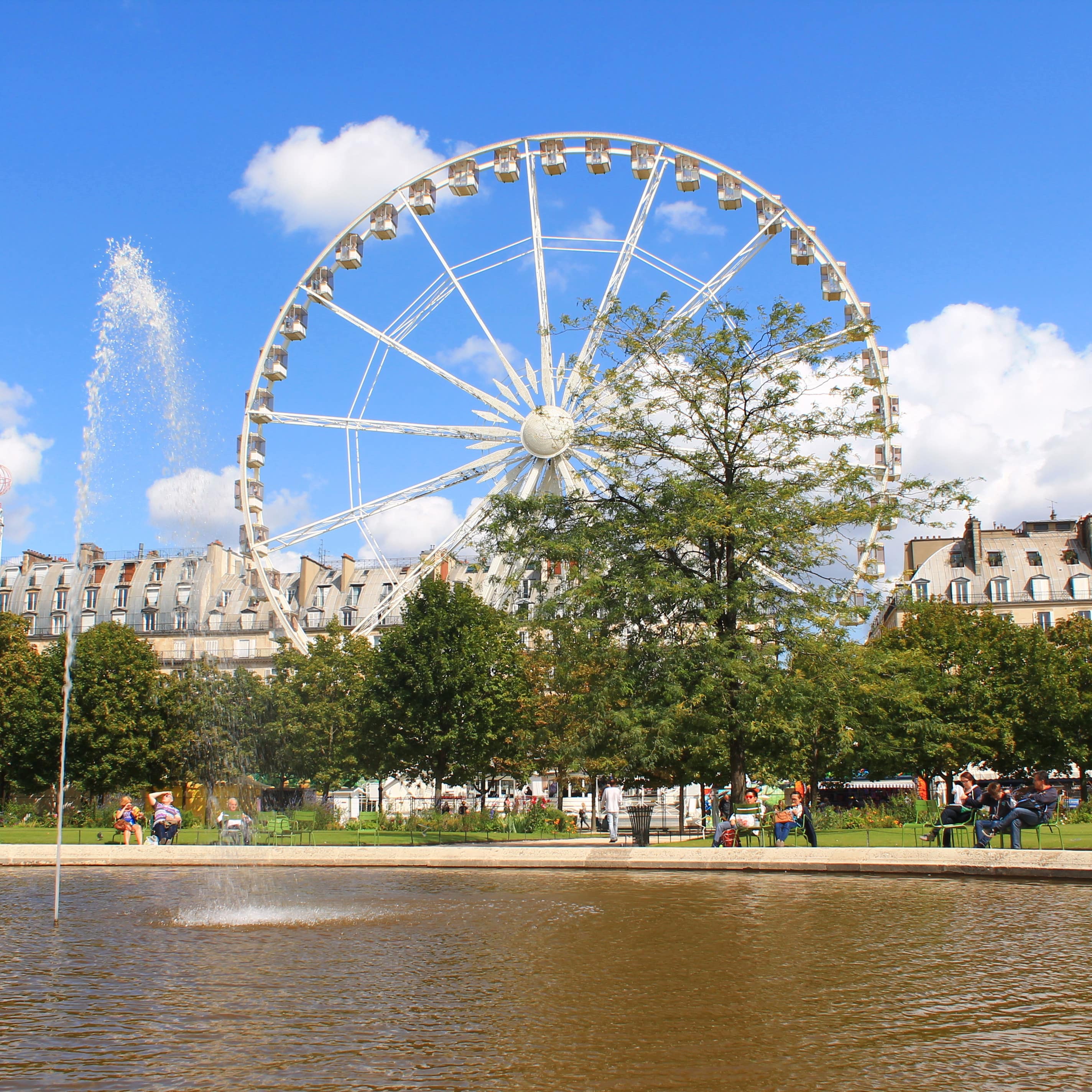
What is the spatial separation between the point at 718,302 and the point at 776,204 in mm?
12828

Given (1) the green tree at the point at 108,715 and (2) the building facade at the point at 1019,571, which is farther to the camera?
(2) the building facade at the point at 1019,571

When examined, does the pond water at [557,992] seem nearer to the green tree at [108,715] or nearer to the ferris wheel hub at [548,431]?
the ferris wheel hub at [548,431]

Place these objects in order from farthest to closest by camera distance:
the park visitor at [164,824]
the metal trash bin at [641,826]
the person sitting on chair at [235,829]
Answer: the person sitting on chair at [235,829] < the park visitor at [164,824] < the metal trash bin at [641,826]

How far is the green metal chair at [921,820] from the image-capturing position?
22.2 metres

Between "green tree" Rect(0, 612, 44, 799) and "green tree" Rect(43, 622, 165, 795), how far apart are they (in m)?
0.59

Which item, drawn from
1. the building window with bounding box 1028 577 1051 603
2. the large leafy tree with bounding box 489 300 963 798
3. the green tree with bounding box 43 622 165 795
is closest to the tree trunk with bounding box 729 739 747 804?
the large leafy tree with bounding box 489 300 963 798

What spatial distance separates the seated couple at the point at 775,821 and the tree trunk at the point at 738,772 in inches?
20.2

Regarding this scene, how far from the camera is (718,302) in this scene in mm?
26219

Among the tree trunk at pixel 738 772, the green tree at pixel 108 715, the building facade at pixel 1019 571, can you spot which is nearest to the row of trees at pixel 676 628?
the tree trunk at pixel 738 772

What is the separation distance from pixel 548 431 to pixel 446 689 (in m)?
8.94

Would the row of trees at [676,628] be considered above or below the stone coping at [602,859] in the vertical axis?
above

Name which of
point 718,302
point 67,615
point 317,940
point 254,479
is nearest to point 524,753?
point 254,479

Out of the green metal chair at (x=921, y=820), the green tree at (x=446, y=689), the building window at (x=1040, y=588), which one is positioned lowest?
the green metal chair at (x=921, y=820)

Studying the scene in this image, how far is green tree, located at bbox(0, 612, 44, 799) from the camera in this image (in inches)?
1839
